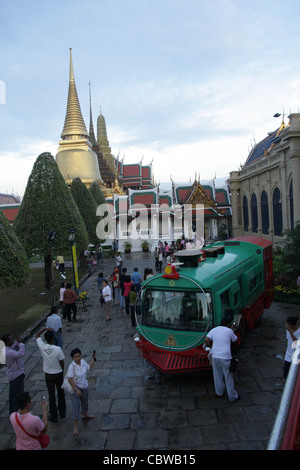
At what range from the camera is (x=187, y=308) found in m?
7.28

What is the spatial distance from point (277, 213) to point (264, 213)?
315 centimetres

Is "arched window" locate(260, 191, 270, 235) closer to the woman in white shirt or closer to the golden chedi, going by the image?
the woman in white shirt

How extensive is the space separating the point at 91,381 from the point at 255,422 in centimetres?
367

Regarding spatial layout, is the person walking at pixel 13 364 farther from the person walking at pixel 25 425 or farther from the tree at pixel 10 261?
the tree at pixel 10 261

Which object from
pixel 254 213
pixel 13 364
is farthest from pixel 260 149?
pixel 13 364

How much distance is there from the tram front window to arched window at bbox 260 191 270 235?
19924 mm

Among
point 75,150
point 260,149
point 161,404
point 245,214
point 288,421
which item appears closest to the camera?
point 288,421

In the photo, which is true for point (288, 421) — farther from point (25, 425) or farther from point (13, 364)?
point (13, 364)

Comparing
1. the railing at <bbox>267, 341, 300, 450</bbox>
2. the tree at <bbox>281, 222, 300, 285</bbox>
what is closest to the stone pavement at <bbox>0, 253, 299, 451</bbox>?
the railing at <bbox>267, 341, 300, 450</bbox>

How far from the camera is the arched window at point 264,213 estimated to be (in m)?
25.7

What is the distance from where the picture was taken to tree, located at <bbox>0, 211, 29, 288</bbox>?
1004 cm

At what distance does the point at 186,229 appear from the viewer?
34.3 metres
